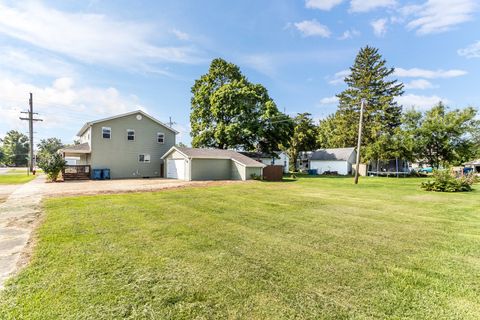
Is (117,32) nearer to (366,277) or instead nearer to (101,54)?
(101,54)

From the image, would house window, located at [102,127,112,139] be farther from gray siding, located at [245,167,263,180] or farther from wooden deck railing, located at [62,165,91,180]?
gray siding, located at [245,167,263,180]

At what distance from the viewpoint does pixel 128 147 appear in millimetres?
24203

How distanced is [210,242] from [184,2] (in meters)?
13.6

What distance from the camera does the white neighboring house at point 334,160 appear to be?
118ft

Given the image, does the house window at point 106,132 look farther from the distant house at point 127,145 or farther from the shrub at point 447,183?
the shrub at point 447,183

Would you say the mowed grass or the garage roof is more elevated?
the garage roof

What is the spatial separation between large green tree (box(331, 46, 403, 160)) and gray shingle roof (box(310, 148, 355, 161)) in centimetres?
512

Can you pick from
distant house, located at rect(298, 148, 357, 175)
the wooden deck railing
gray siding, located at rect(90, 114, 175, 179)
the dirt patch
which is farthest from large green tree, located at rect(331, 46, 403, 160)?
the wooden deck railing

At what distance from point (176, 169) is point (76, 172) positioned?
28.8 feet

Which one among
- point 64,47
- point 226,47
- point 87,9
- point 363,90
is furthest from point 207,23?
point 363,90

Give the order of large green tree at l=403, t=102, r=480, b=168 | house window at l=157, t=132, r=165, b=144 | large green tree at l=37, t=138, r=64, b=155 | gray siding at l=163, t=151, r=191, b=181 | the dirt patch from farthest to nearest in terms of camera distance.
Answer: large green tree at l=37, t=138, r=64, b=155 < large green tree at l=403, t=102, r=480, b=168 < house window at l=157, t=132, r=165, b=144 < gray siding at l=163, t=151, r=191, b=181 < the dirt patch

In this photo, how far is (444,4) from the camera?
10.8 meters

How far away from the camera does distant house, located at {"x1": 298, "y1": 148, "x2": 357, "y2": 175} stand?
1415 inches

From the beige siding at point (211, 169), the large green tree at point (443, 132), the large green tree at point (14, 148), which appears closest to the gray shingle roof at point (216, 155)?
the beige siding at point (211, 169)
